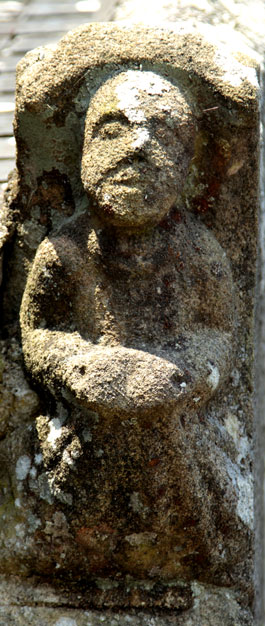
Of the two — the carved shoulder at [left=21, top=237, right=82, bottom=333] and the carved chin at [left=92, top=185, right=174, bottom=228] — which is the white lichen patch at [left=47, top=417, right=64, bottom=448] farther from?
the carved chin at [left=92, top=185, right=174, bottom=228]

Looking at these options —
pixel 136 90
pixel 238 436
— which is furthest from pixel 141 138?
pixel 238 436

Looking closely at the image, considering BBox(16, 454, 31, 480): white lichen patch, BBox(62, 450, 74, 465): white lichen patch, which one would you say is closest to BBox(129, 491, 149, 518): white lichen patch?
BBox(62, 450, 74, 465): white lichen patch

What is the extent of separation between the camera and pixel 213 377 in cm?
195

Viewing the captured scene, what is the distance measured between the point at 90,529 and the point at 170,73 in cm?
98

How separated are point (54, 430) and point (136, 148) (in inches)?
24.3

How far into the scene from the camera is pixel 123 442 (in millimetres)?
1854

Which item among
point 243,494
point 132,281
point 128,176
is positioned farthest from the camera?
point 243,494

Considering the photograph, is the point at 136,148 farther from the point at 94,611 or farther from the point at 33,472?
the point at 94,611

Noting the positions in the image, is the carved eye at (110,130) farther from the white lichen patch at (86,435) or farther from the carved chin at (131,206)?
the white lichen patch at (86,435)

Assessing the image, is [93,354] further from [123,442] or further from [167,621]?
[167,621]

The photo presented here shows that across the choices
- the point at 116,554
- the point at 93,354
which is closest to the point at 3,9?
the point at 93,354

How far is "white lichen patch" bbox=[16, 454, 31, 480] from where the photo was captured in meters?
1.99

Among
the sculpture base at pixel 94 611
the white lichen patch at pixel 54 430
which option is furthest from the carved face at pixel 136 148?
the sculpture base at pixel 94 611

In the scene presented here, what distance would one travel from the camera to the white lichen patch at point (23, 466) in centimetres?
199
